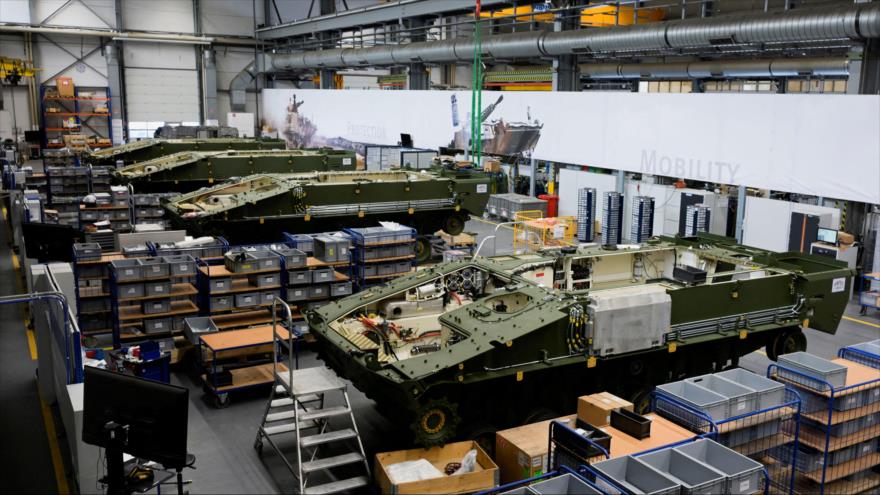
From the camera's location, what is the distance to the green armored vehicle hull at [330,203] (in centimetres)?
1399

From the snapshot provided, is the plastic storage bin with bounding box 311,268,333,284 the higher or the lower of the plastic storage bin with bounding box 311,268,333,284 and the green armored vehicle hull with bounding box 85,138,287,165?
the lower

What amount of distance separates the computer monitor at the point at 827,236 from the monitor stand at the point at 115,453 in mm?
12573

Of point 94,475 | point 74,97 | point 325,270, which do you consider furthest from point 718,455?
point 74,97

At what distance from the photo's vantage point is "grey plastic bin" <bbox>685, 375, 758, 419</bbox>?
252 inches

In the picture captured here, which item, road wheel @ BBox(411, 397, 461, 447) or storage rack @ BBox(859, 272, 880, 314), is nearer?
road wheel @ BBox(411, 397, 461, 447)

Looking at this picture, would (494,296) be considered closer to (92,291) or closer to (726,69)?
(92,291)

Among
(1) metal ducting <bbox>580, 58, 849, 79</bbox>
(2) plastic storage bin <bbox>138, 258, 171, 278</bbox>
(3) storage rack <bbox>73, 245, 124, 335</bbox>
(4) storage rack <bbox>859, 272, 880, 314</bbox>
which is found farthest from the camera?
(1) metal ducting <bbox>580, 58, 849, 79</bbox>

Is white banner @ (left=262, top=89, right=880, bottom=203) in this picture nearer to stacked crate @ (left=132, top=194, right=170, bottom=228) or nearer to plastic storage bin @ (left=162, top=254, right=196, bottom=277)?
stacked crate @ (left=132, top=194, right=170, bottom=228)

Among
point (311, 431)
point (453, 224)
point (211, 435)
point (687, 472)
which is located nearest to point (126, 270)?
point (211, 435)

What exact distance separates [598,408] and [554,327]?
1093 mm

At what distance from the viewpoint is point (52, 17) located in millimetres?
32281

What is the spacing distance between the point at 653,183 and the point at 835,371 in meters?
11.3

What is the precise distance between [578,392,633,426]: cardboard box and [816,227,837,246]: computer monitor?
8955 millimetres

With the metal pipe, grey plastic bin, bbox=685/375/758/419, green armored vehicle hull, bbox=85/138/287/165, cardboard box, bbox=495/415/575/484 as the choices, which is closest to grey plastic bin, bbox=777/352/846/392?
grey plastic bin, bbox=685/375/758/419
